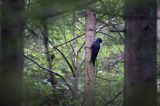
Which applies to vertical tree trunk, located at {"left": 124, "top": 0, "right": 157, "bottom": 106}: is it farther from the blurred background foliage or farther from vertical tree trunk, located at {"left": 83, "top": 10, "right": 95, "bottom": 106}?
vertical tree trunk, located at {"left": 83, "top": 10, "right": 95, "bottom": 106}

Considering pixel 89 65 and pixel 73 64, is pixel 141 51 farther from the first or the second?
pixel 73 64

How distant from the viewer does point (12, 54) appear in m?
3.55

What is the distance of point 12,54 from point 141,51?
72.7 inches

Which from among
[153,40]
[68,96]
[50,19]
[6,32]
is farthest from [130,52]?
[68,96]

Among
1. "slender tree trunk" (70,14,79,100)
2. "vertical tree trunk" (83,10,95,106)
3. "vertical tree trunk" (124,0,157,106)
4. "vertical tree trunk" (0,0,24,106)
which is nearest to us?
"vertical tree trunk" (0,0,24,106)

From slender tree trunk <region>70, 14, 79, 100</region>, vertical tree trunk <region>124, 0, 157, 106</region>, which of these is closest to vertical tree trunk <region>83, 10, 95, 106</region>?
slender tree trunk <region>70, 14, 79, 100</region>

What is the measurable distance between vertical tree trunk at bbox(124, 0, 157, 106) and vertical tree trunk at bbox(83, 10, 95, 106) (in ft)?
19.1

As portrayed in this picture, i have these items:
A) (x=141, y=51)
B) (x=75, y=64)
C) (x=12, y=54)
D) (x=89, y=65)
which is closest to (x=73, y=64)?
(x=75, y=64)

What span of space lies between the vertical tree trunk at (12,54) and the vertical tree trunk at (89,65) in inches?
278

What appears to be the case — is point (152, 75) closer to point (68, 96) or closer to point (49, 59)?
point (68, 96)

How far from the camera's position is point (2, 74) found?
3.50 meters

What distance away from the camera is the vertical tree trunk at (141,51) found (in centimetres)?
464

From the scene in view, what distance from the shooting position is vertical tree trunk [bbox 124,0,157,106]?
464 centimetres

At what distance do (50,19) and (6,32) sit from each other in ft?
1.44
